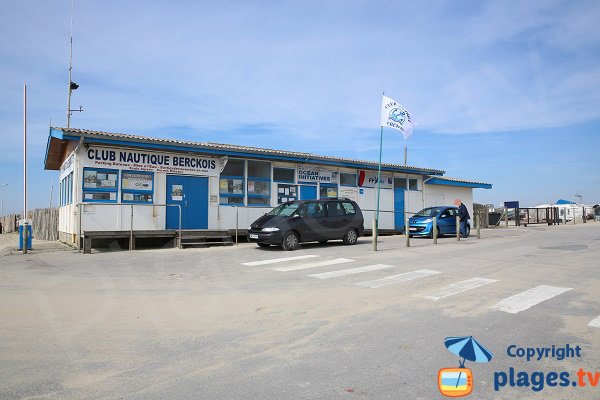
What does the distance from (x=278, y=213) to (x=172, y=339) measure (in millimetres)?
10196

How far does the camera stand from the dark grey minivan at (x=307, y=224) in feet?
48.0

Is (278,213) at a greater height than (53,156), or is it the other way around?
(53,156)

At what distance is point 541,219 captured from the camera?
117ft

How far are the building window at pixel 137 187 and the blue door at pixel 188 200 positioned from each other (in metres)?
0.69

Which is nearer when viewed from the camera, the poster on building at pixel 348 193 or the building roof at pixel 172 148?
the building roof at pixel 172 148

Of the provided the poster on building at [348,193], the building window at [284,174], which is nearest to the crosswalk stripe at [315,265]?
the building window at [284,174]

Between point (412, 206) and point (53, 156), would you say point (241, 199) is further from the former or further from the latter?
point (412, 206)

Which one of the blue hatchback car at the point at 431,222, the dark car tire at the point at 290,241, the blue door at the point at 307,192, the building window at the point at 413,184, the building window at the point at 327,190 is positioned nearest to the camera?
the dark car tire at the point at 290,241

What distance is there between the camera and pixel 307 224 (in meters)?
15.3

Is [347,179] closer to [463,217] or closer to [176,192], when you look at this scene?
[463,217]

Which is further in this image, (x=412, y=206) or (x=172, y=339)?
(x=412, y=206)

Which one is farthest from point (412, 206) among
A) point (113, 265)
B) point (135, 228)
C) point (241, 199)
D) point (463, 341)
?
point (463, 341)

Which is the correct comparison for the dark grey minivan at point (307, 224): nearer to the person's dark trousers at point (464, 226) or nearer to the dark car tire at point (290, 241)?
the dark car tire at point (290, 241)

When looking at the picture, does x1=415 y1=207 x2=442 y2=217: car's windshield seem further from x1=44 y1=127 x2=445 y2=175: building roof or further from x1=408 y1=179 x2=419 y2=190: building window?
x1=408 y1=179 x2=419 y2=190: building window
